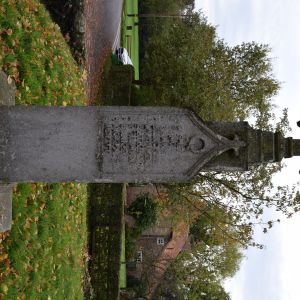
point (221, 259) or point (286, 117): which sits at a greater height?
point (286, 117)

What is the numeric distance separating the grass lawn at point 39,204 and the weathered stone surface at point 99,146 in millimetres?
2307

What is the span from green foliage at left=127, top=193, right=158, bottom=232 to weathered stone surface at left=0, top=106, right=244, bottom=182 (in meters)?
21.0

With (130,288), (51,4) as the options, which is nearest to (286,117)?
(51,4)

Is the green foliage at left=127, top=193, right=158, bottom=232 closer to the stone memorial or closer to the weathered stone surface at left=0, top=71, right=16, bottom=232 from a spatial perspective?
the weathered stone surface at left=0, top=71, right=16, bottom=232

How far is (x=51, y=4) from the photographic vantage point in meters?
15.4

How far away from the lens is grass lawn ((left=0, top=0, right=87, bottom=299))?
9.30 m

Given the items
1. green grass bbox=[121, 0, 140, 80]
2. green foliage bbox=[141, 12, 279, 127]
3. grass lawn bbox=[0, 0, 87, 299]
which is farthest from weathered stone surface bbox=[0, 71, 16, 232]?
green grass bbox=[121, 0, 140, 80]

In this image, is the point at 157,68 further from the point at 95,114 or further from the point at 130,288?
the point at 130,288

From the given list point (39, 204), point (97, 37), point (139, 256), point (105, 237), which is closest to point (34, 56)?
point (39, 204)

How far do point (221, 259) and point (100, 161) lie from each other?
26.0 meters

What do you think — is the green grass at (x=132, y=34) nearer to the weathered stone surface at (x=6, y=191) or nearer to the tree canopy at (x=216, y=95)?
the tree canopy at (x=216, y=95)

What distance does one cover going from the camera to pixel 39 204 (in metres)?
10.6

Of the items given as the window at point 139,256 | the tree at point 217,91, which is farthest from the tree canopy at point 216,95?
the window at point 139,256

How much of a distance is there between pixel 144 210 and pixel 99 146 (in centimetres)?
2146
